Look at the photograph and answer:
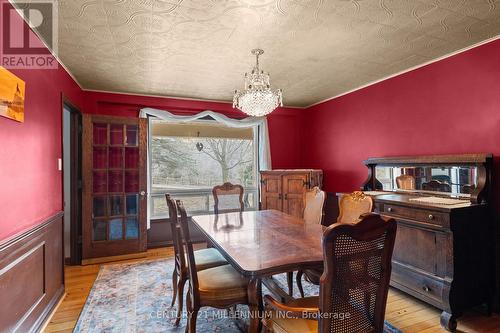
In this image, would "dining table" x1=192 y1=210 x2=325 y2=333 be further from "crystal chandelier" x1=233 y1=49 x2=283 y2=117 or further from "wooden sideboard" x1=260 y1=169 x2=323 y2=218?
"wooden sideboard" x1=260 y1=169 x2=323 y2=218

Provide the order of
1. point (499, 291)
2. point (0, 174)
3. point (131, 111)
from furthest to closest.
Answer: point (131, 111)
point (499, 291)
point (0, 174)

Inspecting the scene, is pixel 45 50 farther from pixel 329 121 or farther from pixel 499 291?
pixel 499 291

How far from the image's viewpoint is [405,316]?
2344 mm

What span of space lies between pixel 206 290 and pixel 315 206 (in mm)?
1445

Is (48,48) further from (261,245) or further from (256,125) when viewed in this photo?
(256,125)

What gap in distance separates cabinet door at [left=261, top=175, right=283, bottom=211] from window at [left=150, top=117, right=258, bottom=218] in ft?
1.84

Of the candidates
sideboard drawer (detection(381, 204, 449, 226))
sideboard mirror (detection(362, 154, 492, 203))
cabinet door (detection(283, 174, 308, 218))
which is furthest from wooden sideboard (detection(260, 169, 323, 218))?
sideboard drawer (detection(381, 204, 449, 226))

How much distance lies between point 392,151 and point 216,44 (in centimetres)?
244

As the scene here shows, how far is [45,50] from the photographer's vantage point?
95.3 inches

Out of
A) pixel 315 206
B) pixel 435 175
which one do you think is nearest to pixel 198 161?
pixel 315 206

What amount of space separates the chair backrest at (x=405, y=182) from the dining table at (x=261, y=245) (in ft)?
4.72

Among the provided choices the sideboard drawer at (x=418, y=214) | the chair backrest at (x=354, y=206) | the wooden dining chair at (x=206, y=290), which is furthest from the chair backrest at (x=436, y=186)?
the wooden dining chair at (x=206, y=290)

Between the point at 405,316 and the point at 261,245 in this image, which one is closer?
the point at 261,245

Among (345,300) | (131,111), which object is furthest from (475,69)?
(131,111)
